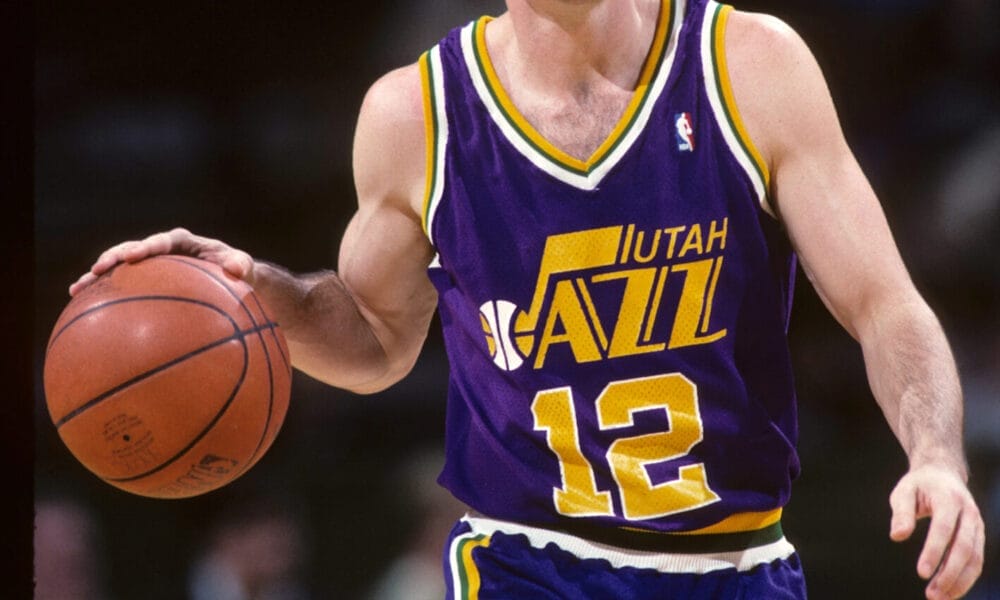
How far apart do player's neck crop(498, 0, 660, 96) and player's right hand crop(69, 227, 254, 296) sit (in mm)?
607

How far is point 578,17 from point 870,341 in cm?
73

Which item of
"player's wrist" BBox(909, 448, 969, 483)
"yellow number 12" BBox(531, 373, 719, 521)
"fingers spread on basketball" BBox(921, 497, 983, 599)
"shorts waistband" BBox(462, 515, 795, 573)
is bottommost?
"shorts waistband" BBox(462, 515, 795, 573)

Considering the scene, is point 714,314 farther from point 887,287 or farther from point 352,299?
point 352,299

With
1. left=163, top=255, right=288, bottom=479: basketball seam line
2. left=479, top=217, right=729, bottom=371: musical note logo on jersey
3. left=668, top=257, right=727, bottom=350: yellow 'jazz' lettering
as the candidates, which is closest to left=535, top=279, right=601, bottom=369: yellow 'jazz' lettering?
left=479, top=217, right=729, bottom=371: musical note logo on jersey

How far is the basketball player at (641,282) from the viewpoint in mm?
2191

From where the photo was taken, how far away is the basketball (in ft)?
6.89

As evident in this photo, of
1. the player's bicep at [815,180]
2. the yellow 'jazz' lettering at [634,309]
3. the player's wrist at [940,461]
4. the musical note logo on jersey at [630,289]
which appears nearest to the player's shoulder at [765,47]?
the player's bicep at [815,180]

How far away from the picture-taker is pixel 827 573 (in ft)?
14.2

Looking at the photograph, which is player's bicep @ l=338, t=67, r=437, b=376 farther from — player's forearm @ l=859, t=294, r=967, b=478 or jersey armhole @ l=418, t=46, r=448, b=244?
player's forearm @ l=859, t=294, r=967, b=478

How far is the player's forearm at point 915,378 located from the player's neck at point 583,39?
1.97ft

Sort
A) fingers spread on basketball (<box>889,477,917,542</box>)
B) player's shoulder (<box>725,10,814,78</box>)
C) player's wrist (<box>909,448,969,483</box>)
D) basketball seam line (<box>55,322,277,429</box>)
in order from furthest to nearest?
player's shoulder (<box>725,10,814,78</box>) → basketball seam line (<box>55,322,277,429</box>) → player's wrist (<box>909,448,969,483</box>) → fingers spread on basketball (<box>889,477,917,542</box>)

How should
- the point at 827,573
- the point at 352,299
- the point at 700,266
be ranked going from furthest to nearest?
the point at 827,573, the point at 352,299, the point at 700,266

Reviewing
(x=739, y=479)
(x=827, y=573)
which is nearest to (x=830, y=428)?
(x=827, y=573)

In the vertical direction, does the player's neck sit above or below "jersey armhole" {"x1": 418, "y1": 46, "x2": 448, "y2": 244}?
above
